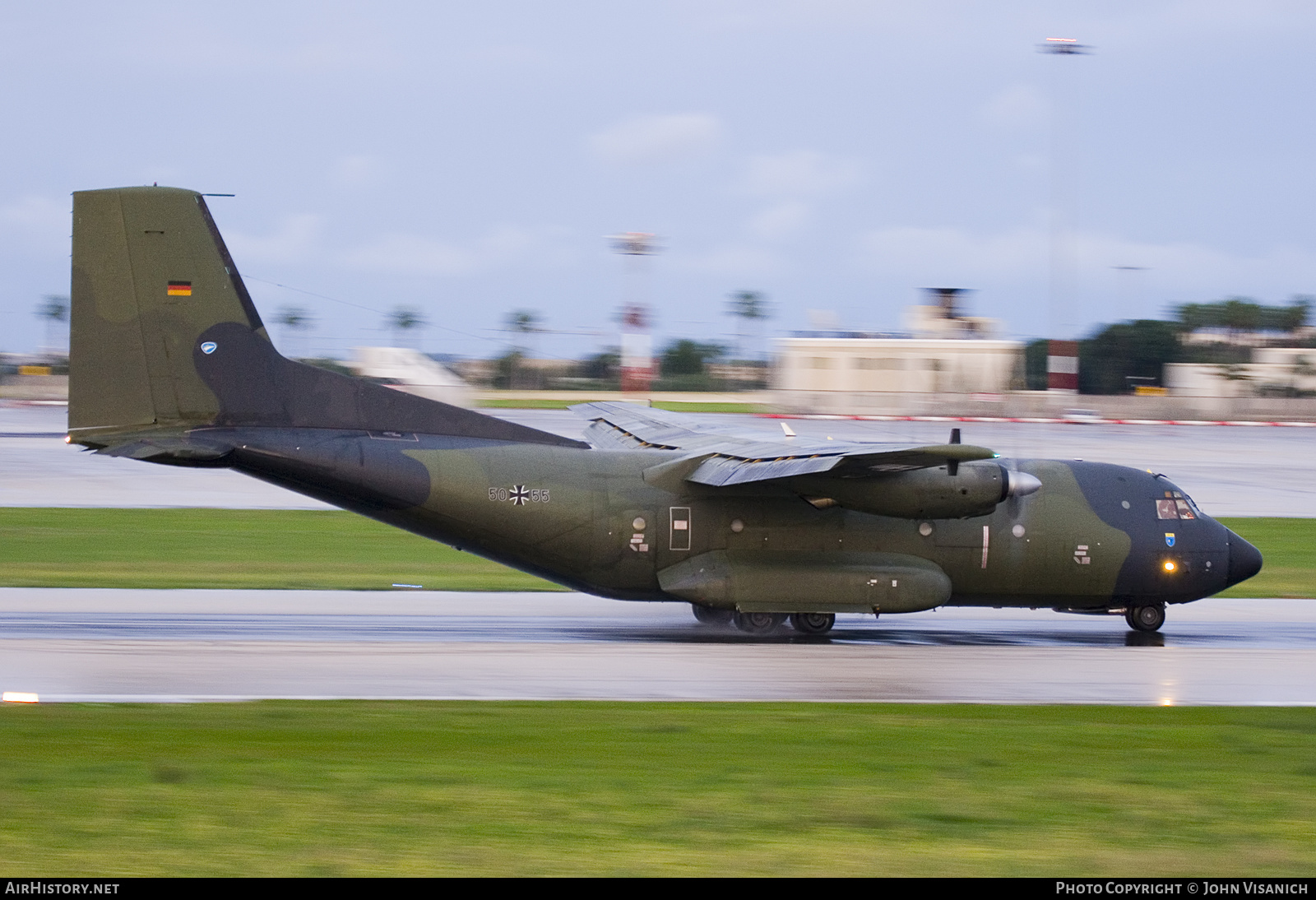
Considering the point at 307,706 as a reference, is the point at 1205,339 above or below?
above

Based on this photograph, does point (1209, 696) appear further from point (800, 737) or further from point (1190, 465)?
point (1190, 465)

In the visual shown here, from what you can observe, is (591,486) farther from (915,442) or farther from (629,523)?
(915,442)

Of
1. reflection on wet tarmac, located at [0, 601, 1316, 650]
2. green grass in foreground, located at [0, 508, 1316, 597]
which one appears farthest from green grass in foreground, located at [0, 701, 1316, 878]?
green grass in foreground, located at [0, 508, 1316, 597]

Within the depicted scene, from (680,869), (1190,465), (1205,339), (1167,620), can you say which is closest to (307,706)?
(680,869)

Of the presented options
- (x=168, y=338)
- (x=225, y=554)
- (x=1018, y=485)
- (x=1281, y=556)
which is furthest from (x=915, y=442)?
(x=168, y=338)

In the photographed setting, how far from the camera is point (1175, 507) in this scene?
18750 millimetres

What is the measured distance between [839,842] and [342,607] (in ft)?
38.5

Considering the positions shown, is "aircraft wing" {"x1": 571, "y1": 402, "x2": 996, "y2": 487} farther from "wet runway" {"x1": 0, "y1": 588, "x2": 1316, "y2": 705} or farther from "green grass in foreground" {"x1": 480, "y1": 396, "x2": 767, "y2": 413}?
"green grass in foreground" {"x1": 480, "y1": 396, "x2": 767, "y2": 413}

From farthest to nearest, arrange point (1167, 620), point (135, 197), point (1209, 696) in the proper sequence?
point (1167, 620) < point (135, 197) < point (1209, 696)

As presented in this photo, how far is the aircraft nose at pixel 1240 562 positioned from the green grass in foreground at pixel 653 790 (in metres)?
5.67

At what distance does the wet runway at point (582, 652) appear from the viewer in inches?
540

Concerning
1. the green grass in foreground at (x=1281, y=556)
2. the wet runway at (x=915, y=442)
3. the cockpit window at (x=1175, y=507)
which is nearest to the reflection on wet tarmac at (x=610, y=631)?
the cockpit window at (x=1175, y=507)

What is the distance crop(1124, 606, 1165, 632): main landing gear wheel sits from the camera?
18734mm
